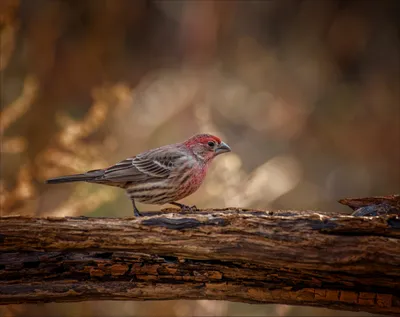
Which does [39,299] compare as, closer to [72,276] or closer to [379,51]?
[72,276]

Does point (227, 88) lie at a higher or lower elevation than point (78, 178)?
higher

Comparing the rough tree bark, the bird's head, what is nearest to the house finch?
the bird's head

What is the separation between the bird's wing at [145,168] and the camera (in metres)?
3.68

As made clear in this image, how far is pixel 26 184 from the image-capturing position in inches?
144

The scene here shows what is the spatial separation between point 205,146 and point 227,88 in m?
2.46

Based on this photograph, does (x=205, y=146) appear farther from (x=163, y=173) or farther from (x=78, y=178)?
(x=78, y=178)

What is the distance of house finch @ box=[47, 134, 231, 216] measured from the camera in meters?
3.66

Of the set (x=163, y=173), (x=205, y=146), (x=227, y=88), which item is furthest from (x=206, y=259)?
(x=227, y=88)

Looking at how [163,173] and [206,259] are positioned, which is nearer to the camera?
[206,259]

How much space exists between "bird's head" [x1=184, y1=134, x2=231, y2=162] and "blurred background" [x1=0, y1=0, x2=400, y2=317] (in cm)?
30

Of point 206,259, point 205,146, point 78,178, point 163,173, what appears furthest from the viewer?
point 205,146

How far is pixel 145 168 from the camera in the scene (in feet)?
12.4

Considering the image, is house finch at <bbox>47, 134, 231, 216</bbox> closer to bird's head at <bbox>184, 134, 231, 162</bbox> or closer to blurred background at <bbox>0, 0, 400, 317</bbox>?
bird's head at <bbox>184, 134, 231, 162</bbox>

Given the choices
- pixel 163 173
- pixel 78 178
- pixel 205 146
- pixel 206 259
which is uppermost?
pixel 205 146
